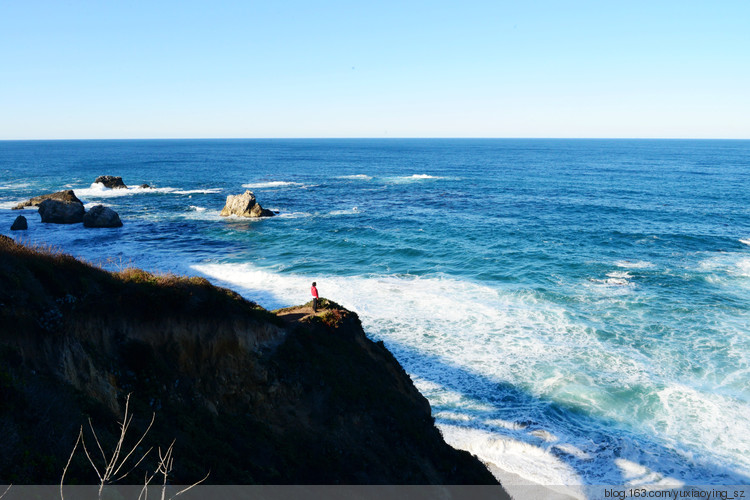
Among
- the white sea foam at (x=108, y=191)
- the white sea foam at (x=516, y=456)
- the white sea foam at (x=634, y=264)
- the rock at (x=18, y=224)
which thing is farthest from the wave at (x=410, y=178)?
the white sea foam at (x=516, y=456)

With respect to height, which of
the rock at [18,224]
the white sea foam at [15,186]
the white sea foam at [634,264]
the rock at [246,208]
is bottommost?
the white sea foam at [634,264]

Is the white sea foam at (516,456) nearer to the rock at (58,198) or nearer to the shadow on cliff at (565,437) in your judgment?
the shadow on cliff at (565,437)

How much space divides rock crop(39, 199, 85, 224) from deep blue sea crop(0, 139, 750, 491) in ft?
4.99

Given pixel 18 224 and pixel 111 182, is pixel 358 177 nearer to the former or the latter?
pixel 111 182

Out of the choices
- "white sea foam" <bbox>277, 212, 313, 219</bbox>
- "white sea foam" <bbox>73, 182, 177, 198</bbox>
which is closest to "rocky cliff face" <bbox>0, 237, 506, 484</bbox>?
"white sea foam" <bbox>277, 212, 313, 219</bbox>

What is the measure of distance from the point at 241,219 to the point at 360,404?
49.8m

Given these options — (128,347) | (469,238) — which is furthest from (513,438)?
(469,238)

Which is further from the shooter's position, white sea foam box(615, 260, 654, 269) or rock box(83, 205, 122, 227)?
rock box(83, 205, 122, 227)

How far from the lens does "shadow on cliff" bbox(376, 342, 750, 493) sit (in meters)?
17.1

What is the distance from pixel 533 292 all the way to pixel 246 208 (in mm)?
42475

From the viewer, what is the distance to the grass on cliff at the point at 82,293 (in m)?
11.9

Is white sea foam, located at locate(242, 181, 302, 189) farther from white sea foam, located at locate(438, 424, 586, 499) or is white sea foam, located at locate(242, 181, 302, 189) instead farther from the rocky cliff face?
white sea foam, located at locate(438, 424, 586, 499)

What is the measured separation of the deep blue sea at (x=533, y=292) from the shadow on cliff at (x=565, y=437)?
0.08m

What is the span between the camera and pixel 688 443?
18.5m
